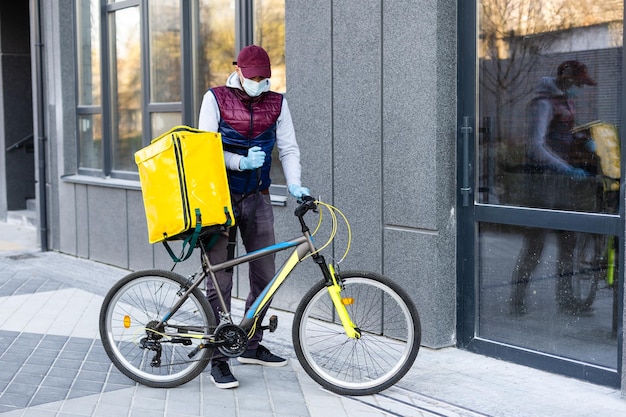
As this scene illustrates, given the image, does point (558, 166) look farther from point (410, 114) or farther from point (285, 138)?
point (285, 138)

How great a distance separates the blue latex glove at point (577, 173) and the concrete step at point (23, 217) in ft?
32.1

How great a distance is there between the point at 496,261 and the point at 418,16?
165 centimetres

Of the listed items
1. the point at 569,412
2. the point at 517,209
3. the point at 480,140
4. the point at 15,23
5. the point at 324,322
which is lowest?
the point at 569,412

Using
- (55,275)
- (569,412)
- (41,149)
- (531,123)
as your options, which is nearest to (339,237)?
(531,123)

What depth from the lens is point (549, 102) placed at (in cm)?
539

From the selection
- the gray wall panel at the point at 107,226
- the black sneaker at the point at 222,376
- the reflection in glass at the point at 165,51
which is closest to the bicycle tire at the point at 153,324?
the black sneaker at the point at 222,376

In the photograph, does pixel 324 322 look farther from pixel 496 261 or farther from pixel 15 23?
pixel 15 23

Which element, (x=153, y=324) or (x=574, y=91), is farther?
(x=574, y=91)

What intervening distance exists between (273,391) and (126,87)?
5724 mm

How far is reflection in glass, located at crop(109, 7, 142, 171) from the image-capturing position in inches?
385

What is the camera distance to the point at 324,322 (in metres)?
5.13

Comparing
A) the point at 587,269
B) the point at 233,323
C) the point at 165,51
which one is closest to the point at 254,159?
Result: the point at 233,323

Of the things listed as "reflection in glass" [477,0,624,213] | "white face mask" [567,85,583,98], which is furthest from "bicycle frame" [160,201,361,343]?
"white face mask" [567,85,583,98]

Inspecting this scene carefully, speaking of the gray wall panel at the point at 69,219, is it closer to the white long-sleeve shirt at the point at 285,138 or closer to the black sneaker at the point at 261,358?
the black sneaker at the point at 261,358
